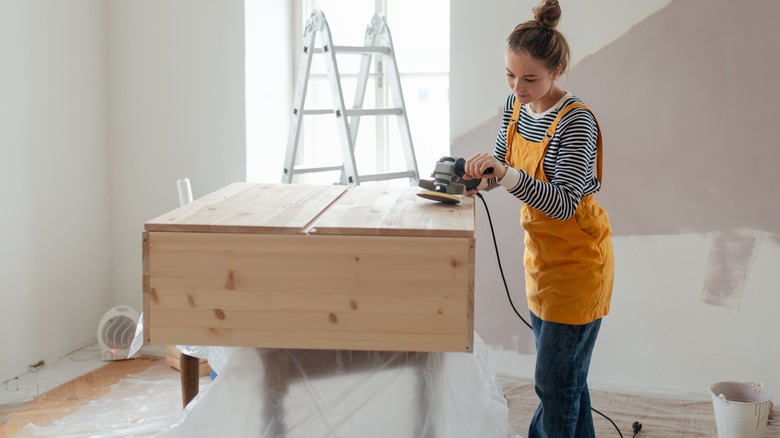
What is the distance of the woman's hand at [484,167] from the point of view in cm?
179

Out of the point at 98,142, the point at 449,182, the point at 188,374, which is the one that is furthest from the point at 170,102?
the point at 449,182

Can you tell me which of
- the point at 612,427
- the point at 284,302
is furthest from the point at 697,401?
the point at 284,302

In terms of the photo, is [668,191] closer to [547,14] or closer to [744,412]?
[744,412]

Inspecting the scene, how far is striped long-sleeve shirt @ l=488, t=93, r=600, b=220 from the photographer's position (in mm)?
1795

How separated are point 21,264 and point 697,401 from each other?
2742 mm

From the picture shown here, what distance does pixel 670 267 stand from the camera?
3.12 m

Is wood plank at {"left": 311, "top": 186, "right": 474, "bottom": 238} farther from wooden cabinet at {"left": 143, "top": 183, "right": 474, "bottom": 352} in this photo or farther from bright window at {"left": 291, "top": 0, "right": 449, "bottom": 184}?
bright window at {"left": 291, "top": 0, "right": 449, "bottom": 184}

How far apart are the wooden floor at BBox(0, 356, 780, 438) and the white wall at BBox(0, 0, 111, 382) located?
0.31m

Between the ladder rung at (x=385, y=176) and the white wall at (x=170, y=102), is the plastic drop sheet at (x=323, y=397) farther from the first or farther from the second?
the white wall at (x=170, y=102)

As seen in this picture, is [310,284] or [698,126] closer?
[310,284]

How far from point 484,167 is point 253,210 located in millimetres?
562

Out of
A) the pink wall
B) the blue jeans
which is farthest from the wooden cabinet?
the pink wall

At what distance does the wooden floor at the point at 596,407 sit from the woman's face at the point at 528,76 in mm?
1314

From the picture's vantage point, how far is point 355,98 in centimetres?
355
